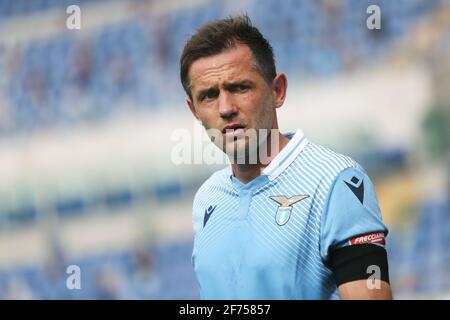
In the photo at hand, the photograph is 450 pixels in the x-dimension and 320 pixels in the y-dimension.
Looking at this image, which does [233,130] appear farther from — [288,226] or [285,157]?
[288,226]

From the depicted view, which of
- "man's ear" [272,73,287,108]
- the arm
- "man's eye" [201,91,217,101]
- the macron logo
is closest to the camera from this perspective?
the arm

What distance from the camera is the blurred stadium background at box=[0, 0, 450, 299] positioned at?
9703mm

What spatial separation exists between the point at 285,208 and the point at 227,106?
0.37 m

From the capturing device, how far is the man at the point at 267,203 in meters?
2.22

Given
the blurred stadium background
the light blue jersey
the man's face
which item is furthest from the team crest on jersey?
the blurred stadium background

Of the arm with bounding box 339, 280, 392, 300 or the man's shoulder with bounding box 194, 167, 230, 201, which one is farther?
the man's shoulder with bounding box 194, 167, 230, 201

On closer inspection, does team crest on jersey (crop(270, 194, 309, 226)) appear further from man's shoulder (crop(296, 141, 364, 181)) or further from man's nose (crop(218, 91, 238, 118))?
man's nose (crop(218, 91, 238, 118))

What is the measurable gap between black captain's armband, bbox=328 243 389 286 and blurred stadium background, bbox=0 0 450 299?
702cm

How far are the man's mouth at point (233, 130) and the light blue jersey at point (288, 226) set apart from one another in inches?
7.2

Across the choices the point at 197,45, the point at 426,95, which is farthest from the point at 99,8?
the point at 197,45

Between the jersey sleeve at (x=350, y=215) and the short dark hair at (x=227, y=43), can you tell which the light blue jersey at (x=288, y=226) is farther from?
the short dark hair at (x=227, y=43)

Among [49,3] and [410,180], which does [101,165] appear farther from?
[410,180]

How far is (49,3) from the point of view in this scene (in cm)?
1195

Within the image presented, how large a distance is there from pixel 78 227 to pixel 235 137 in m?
8.98
